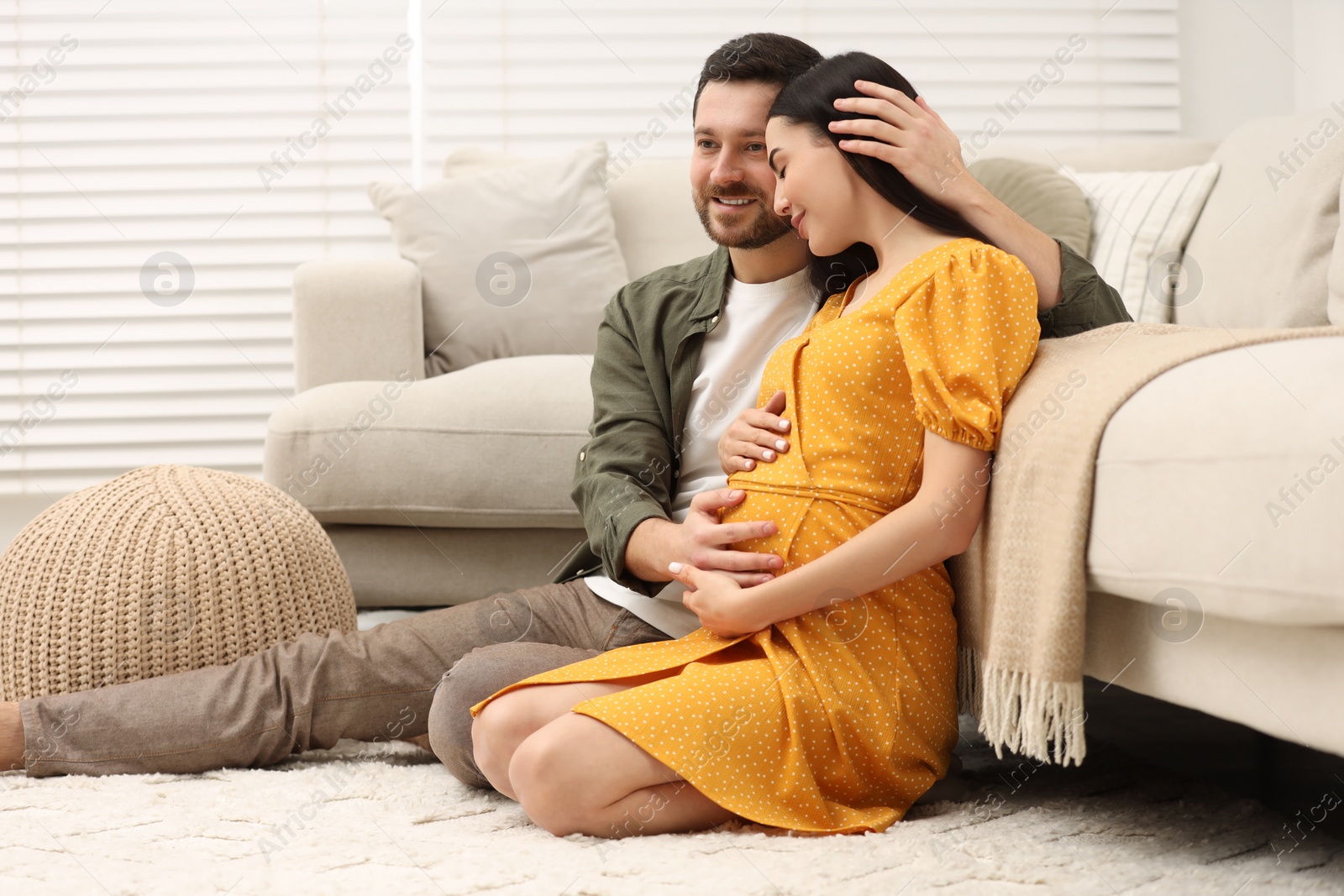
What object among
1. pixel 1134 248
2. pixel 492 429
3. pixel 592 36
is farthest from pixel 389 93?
pixel 1134 248

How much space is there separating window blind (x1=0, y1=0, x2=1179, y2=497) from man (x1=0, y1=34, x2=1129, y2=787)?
5.39ft

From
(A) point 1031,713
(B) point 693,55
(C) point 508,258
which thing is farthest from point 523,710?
(B) point 693,55

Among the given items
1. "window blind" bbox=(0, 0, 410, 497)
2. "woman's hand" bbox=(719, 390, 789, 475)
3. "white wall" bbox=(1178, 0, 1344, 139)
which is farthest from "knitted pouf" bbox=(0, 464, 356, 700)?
"white wall" bbox=(1178, 0, 1344, 139)

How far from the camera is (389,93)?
2.86 m

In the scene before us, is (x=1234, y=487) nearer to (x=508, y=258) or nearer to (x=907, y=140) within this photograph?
(x=907, y=140)

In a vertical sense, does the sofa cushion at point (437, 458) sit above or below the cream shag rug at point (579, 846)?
above

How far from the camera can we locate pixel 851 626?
3.18ft

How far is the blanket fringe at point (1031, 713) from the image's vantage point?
838mm

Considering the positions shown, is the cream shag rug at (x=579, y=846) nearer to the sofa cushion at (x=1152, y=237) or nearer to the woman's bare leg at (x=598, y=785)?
the woman's bare leg at (x=598, y=785)

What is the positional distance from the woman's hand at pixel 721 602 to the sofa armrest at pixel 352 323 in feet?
3.73

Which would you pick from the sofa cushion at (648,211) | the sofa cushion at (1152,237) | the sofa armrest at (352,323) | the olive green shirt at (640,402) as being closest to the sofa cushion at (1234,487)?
the olive green shirt at (640,402)

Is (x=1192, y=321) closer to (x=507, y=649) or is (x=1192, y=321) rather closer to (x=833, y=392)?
(x=833, y=392)

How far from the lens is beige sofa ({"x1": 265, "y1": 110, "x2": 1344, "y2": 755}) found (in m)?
0.69

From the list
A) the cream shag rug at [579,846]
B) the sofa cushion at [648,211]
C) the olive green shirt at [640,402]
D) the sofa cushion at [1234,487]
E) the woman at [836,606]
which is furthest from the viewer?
the sofa cushion at [648,211]
